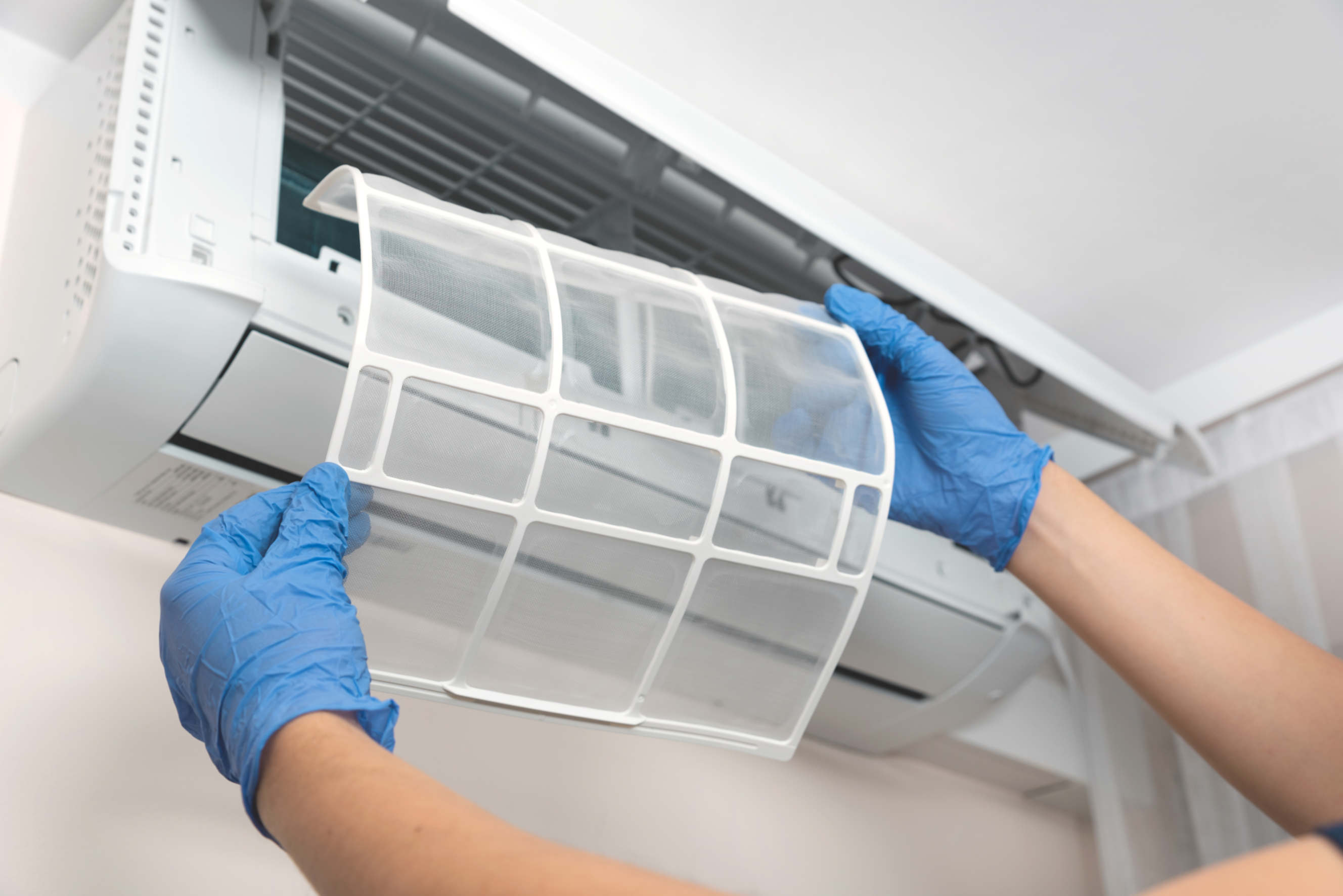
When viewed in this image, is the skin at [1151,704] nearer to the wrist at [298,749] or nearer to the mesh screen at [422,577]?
the wrist at [298,749]

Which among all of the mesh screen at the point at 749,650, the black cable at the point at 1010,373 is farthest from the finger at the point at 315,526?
the black cable at the point at 1010,373

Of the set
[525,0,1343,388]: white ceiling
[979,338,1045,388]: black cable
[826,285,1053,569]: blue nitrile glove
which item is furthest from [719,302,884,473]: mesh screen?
[979,338,1045,388]: black cable

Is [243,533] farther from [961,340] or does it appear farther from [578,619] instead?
[961,340]

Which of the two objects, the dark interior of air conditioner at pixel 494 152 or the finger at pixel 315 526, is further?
the dark interior of air conditioner at pixel 494 152

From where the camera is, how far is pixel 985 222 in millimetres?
1437

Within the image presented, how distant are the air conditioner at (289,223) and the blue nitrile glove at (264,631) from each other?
207mm

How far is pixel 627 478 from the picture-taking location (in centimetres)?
88

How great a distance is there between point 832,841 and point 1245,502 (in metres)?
→ 0.92

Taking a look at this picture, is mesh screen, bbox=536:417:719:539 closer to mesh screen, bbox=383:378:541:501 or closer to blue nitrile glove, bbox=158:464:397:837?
mesh screen, bbox=383:378:541:501

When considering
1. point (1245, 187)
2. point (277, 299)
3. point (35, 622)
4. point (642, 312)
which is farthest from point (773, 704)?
point (1245, 187)

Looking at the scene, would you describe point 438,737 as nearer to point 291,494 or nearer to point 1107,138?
point 291,494

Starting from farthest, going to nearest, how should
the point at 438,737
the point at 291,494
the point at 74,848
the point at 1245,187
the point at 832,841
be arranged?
the point at 832,841, the point at 1245,187, the point at 438,737, the point at 74,848, the point at 291,494

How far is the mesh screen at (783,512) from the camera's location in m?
0.92

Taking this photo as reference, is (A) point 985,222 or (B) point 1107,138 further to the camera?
(A) point 985,222
